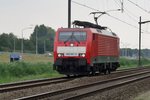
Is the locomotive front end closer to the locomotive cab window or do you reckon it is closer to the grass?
the locomotive cab window

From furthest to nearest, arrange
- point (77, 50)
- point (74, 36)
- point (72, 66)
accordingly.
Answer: point (74, 36), point (77, 50), point (72, 66)

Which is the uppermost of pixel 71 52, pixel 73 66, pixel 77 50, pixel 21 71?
pixel 77 50

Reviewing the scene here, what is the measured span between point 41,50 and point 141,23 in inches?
4284

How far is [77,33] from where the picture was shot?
30.2m

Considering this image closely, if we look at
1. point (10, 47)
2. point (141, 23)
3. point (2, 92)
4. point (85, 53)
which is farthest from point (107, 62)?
point (10, 47)

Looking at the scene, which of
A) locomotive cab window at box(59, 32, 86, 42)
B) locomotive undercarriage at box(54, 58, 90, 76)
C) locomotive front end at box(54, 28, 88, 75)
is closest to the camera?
locomotive undercarriage at box(54, 58, 90, 76)

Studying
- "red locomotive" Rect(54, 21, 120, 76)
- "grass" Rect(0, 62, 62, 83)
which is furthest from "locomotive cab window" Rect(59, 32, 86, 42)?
"grass" Rect(0, 62, 62, 83)

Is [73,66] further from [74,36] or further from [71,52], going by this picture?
[74,36]

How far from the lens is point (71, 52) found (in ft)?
97.9

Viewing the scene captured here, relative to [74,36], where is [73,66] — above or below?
below

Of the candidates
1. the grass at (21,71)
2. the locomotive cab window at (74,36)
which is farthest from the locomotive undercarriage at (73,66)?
the grass at (21,71)

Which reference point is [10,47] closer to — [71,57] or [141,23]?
[141,23]

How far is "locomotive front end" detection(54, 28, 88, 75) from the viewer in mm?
Answer: 29672

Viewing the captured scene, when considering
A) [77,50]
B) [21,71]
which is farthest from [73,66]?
[21,71]
